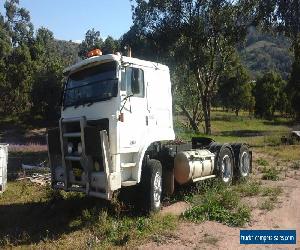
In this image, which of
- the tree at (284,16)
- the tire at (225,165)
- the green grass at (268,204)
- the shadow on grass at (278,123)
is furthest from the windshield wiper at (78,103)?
the shadow on grass at (278,123)

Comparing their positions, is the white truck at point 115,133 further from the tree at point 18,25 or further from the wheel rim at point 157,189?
the tree at point 18,25

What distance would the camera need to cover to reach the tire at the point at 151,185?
977 cm

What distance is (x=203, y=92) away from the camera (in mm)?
34250

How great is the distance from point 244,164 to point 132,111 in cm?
618

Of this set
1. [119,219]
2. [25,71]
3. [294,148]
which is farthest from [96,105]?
[25,71]

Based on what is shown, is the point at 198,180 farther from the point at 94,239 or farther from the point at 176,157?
the point at 94,239

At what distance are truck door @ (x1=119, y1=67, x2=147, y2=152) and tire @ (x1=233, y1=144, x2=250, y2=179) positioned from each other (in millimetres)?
5130

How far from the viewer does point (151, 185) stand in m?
9.81

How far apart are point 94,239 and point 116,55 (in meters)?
3.83

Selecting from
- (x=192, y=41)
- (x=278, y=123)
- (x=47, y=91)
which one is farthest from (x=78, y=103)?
(x=278, y=123)

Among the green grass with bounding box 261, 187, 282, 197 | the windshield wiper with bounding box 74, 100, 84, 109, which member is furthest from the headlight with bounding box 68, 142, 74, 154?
the green grass with bounding box 261, 187, 282, 197

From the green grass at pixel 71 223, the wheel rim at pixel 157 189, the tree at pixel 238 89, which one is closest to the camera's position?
the green grass at pixel 71 223

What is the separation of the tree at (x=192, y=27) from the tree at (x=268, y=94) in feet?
111

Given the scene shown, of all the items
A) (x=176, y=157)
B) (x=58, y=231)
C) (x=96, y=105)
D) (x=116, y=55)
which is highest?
(x=116, y=55)
